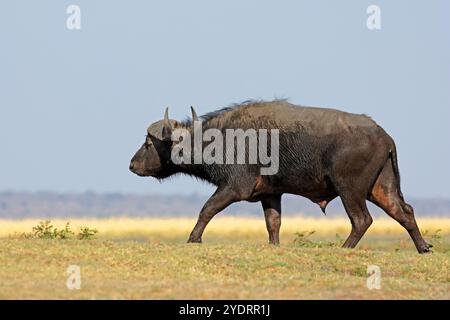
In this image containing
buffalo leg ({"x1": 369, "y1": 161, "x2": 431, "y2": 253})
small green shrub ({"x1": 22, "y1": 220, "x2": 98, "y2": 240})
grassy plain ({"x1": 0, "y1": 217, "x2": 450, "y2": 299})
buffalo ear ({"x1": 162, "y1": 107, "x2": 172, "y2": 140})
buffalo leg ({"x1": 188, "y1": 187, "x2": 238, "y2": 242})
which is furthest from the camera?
buffalo ear ({"x1": 162, "y1": 107, "x2": 172, "y2": 140})

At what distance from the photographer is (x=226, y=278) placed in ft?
54.4

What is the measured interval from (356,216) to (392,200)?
36.5 inches

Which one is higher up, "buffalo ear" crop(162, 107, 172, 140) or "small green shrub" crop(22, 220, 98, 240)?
"buffalo ear" crop(162, 107, 172, 140)

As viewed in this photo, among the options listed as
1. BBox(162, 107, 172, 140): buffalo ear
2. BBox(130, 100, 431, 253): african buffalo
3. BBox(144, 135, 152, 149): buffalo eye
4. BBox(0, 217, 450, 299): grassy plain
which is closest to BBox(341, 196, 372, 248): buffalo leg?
BBox(130, 100, 431, 253): african buffalo

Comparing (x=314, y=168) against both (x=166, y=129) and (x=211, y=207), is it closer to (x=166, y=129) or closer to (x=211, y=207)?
(x=211, y=207)

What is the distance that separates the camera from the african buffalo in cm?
2025

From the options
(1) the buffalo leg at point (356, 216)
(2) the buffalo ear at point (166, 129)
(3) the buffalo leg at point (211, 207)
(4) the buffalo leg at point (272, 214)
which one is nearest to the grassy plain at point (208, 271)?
(1) the buffalo leg at point (356, 216)

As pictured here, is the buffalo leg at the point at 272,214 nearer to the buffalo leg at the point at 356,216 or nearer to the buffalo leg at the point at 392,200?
the buffalo leg at the point at 356,216

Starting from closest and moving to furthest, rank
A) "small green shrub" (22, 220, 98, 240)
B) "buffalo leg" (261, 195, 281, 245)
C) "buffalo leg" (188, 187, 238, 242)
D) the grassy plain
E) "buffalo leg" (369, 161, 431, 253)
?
the grassy plain, "buffalo leg" (188, 187, 238, 242), "buffalo leg" (369, 161, 431, 253), "small green shrub" (22, 220, 98, 240), "buffalo leg" (261, 195, 281, 245)

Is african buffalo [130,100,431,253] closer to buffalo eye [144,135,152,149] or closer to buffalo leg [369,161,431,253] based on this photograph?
buffalo leg [369,161,431,253]

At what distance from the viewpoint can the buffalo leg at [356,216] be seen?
2022 cm

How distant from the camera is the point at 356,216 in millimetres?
20297

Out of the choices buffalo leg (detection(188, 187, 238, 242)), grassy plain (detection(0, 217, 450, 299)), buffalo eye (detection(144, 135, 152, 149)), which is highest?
buffalo eye (detection(144, 135, 152, 149))

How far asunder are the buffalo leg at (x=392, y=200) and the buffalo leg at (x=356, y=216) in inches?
26.3
